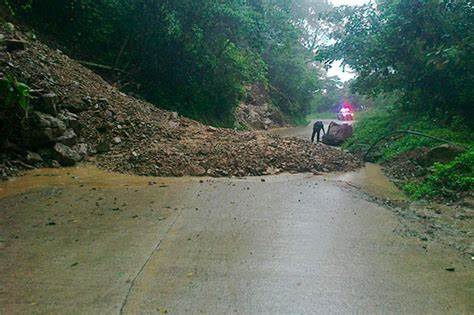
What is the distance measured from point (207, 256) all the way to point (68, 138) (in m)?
5.22

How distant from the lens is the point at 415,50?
13.3 metres

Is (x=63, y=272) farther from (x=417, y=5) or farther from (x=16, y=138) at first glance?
(x=417, y=5)

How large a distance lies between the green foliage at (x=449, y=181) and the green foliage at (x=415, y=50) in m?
4.50

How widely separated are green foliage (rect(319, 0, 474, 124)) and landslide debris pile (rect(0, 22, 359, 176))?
15.6 ft

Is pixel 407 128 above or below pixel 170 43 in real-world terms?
below

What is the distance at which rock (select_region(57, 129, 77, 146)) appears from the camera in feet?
25.5

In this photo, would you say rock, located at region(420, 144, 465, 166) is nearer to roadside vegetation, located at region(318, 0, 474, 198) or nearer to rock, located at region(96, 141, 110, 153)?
roadside vegetation, located at region(318, 0, 474, 198)

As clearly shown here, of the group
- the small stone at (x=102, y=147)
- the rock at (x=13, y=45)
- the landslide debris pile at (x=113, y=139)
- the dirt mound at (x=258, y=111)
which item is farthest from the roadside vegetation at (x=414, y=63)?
the rock at (x=13, y=45)

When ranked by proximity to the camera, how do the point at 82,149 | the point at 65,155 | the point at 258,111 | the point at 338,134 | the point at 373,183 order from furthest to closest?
the point at 258,111, the point at 338,134, the point at 373,183, the point at 82,149, the point at 65,155

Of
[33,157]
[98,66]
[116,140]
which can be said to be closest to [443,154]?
[116,140]

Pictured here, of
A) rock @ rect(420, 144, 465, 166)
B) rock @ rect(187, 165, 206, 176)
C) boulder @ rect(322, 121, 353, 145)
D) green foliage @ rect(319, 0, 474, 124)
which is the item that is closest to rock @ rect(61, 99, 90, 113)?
rock @ rect(187, 165, 206, 176)

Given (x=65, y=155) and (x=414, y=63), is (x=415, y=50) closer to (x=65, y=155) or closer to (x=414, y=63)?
(x=414, y=63)

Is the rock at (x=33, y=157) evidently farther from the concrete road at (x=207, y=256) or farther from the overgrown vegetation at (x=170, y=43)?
the overgrown vegetation at (x=170, y=43)

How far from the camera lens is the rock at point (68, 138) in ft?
25.5
